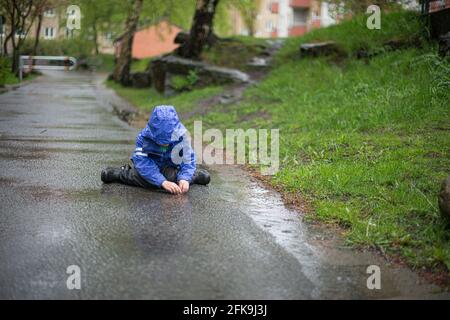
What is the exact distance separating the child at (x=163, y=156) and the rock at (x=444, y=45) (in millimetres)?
7539

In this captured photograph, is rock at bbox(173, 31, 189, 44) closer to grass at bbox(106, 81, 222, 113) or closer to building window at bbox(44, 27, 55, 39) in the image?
grass at bbox(106, 81, 222, 113)

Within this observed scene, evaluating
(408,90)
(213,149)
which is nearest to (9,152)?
(213,149)

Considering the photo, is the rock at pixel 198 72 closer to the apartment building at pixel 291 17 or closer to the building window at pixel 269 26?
the apartment building at pixel 291 17

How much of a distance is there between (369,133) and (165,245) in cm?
541

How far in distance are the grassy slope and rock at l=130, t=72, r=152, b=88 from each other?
8861 mm

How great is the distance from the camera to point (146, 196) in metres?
6.28

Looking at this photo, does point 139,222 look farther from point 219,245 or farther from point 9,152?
point 9,152

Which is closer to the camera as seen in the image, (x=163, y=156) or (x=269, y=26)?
(x=163, y=156)

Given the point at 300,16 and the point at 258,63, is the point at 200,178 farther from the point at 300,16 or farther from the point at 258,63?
the point at 300,16

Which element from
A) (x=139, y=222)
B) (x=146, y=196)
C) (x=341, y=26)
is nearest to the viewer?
(x=139, y=222)

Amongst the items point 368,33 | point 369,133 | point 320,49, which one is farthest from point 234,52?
point 369,133

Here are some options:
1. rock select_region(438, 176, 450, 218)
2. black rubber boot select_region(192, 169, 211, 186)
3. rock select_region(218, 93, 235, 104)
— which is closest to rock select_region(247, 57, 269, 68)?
rock select_region(218, 93, 235, 104)

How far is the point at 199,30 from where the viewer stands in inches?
770

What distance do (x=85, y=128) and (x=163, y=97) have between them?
6957mm
